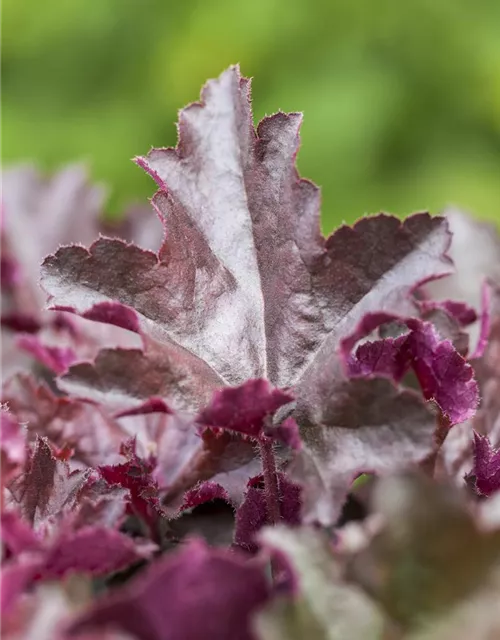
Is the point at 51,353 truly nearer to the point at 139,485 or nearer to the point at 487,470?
the point at 139,485

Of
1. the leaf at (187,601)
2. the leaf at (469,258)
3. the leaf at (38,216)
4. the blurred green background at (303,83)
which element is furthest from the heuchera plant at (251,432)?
the blurred green background at (303,83)

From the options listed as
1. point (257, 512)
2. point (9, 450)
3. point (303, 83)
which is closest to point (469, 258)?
point (257, 512)

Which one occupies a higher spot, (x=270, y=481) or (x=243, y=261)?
(x=243, y=261)

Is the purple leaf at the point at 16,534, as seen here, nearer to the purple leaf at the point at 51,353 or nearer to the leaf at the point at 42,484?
the leaf at the point at 42,484

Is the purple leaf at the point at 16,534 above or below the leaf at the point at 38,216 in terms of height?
below

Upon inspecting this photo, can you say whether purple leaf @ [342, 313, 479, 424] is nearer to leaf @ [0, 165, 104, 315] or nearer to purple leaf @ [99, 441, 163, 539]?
purple leaf @ [99, 441, 163, 539]

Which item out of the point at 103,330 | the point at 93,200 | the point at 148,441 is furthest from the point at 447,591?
the point at 93,200
